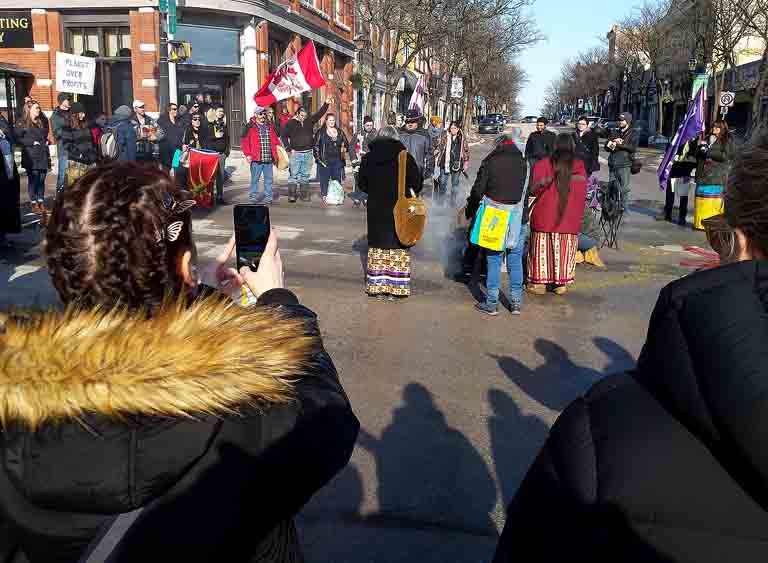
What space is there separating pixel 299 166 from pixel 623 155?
644 cm

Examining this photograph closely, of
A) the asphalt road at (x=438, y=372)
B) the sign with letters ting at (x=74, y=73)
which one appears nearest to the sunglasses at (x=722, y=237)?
the asphalt road at (x=438, y=372)

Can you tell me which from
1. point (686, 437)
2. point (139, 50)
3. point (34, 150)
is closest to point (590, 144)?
point (34, 150)

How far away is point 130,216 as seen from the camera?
135 cm

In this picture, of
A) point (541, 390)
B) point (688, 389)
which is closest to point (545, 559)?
point (688, 389)

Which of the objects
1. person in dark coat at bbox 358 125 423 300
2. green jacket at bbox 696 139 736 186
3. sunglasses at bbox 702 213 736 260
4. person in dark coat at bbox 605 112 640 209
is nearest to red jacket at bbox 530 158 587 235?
person in dark coat at bbox 358 125 423 300

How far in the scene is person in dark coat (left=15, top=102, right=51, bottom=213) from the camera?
11422mm

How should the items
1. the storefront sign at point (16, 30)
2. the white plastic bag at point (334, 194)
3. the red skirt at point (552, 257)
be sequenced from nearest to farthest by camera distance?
the red skirt at point (552, 257), the white plastic bag at point (334, 194), the storefront sign at point (16, 30)

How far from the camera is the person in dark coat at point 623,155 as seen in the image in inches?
447

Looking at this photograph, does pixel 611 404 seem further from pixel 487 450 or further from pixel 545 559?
pixel 487 450

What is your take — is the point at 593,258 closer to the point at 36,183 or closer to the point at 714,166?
the point at 714,166

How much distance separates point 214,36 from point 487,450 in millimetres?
Result: 21529

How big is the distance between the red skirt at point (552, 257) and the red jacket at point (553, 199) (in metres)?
0.11

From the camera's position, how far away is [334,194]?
14336mm

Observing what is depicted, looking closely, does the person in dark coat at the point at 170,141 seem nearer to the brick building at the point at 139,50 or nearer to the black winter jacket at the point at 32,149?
the black winter jacket at the point at 32,149
